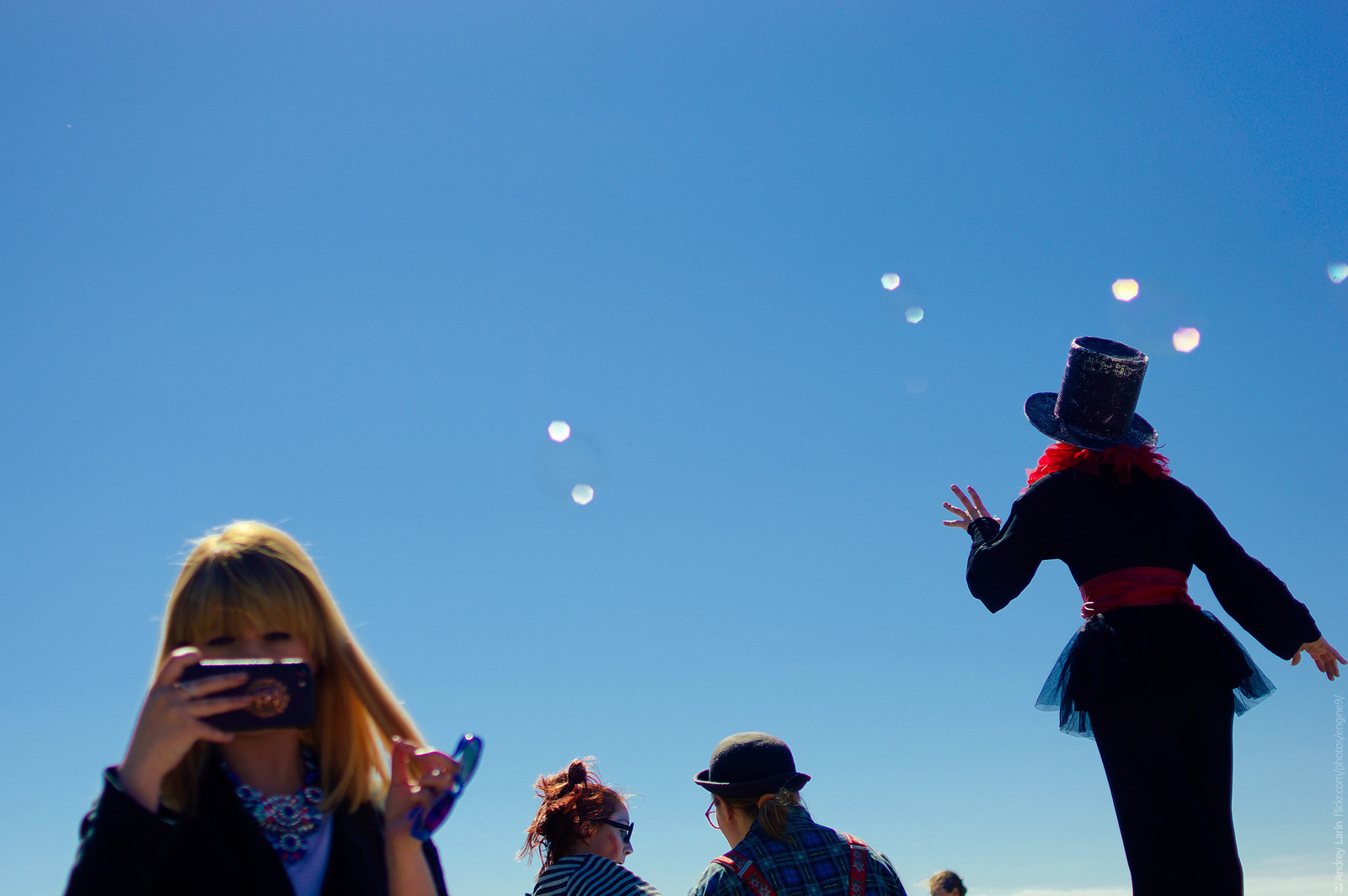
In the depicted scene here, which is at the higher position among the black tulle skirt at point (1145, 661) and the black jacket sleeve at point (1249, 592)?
the black jacket sleeve at point (1249, 592)

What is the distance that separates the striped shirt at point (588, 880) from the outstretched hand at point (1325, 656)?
3.01 m

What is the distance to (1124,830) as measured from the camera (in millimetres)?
4047

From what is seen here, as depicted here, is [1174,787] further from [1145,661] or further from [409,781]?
[409,781]

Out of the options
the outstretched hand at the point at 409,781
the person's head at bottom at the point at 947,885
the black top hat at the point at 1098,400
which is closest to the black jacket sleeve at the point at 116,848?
the outstretched hand at the point at 409,781

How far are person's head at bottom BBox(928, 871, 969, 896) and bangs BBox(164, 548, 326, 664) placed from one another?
26.2 feet

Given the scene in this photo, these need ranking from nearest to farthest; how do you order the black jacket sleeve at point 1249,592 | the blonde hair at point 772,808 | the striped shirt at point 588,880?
the striped shirt at point 588,880, the blonde hair at point 772,808, the black jacket sleeve at point 1249,592

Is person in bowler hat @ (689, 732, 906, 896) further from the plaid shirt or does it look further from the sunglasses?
the sunglasses

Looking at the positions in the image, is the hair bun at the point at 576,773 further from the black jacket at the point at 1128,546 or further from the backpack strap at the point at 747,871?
the black jacket at the point at 1128,546

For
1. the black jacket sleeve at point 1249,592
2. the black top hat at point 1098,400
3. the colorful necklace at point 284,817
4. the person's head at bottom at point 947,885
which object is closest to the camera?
the colorful necklace at point 284,817

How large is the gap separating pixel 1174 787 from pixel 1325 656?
4.21ft

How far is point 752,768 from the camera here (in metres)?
4.75

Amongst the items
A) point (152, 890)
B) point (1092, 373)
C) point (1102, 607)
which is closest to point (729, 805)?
point (1102, 607)

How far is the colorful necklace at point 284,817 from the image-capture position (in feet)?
7.07

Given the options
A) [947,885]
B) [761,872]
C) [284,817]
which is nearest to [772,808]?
[761,872]
